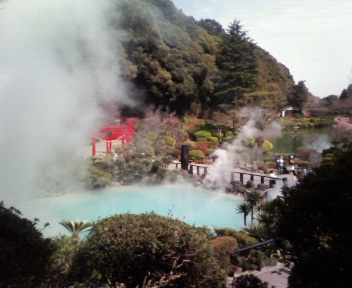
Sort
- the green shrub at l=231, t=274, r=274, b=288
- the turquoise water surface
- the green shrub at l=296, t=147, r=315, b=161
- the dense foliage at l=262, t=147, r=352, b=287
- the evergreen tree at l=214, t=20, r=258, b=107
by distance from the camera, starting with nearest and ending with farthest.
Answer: the dense foliage at l=262, t=147, r=352, b=287 < the green shrub at l=231, t=274, r=274, b=288 < the turquoise water surface < the green shrub at l=296, t=147, r=315, b=161 < the evergreen tree at l=214, t=20, r=258, b=107

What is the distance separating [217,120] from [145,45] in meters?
5.81

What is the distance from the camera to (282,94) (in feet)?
55.7

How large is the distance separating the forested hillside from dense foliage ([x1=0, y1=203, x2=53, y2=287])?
1498cm

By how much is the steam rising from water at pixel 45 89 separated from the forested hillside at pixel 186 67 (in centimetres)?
280

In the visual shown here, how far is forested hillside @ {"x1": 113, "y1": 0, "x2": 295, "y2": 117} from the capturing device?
56.7 ft

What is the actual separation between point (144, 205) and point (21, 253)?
7322 millimetres

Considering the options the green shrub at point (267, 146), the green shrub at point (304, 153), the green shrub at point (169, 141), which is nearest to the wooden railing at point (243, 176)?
the green shrub at point (169, 141)

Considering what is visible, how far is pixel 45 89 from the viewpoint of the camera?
11.0m

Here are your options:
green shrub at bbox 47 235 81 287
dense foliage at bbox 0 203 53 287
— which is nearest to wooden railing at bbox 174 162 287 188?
green shrub at bbox 47 235 81 287

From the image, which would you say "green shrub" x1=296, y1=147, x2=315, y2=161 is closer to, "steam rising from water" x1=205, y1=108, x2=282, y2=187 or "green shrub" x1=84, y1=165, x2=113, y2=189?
"steam rising from water" x1=205, y1=108, x2=282, y2=187

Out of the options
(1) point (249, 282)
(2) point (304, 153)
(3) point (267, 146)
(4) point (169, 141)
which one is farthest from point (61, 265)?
(3) point (267, 146)

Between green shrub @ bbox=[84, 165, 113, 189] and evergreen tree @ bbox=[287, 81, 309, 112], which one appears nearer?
green shrub @ bbox=[84, 165, 113, 189]

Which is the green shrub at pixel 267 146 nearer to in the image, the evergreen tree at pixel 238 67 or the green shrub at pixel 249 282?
the evergreen tree at pixel 238 67

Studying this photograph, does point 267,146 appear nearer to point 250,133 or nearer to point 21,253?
point 250,133
